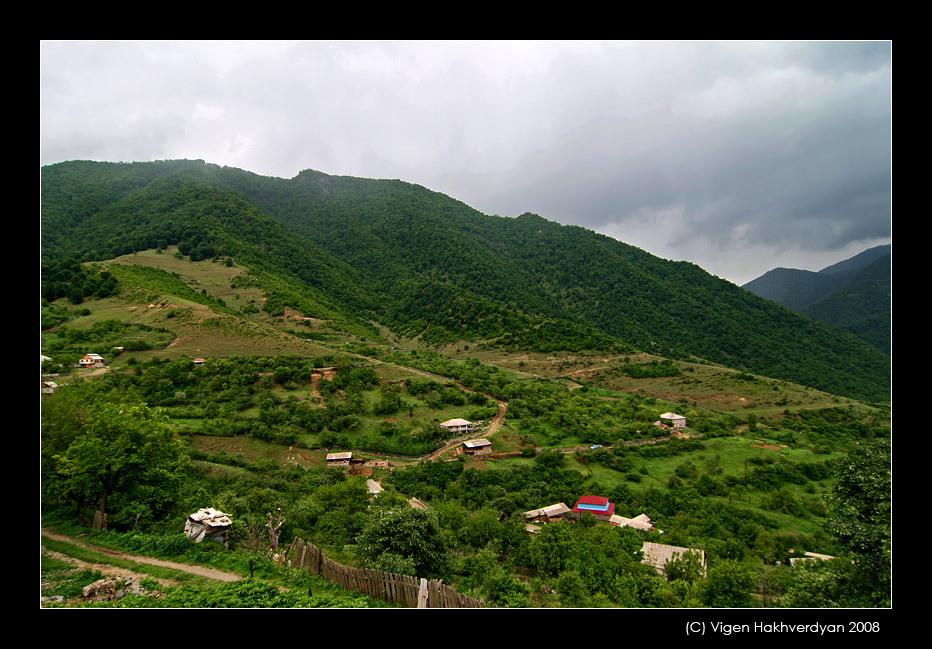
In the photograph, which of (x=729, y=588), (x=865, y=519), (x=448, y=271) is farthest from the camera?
(x=448, y=271)

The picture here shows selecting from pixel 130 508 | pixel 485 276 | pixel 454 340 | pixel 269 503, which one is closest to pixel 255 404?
pixel 269 503

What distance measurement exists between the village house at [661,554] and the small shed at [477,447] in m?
14.1

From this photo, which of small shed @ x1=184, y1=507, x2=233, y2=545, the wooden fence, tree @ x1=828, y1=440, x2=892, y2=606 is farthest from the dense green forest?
small shed @ x1=184, y1=507, x2=233, y2=545

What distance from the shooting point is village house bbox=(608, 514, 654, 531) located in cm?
2094

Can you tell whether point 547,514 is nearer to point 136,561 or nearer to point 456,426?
point 456,426

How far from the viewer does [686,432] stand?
1496 inches

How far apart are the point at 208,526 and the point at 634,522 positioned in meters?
21.3

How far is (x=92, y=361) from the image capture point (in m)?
27.1

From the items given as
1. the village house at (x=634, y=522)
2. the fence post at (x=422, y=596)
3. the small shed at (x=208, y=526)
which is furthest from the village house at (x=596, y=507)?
the small shed at (x=208, y=526)

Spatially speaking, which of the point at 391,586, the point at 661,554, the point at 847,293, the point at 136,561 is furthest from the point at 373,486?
the point at 847,293

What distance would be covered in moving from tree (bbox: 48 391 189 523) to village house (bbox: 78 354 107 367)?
23.2 meters

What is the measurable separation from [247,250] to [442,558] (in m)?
84.7

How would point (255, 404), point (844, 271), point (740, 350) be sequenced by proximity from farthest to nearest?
point (844, 271)
point (740, 350)
point (255, 404)
